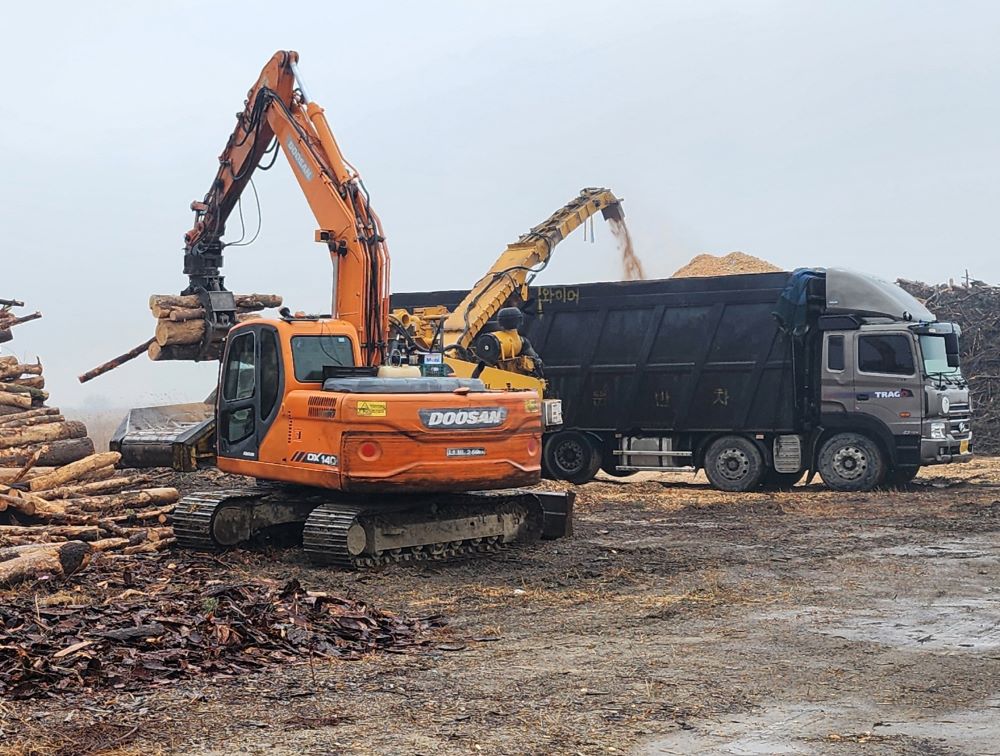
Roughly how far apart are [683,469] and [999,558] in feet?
26.2

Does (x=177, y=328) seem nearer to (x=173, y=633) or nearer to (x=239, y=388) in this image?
(x=239, y=388)

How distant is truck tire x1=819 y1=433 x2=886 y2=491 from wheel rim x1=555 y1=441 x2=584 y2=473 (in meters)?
3.88

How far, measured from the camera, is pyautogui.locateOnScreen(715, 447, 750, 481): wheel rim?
19.9 meters

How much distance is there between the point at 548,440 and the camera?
2148cm

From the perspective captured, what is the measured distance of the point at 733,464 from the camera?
65.6 ft

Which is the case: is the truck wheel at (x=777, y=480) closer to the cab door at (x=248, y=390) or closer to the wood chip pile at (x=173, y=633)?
the cab door at (x=248, y=390)

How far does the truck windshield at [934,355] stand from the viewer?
18875mm

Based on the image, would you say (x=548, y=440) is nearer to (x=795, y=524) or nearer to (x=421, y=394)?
(x=795, y=524)

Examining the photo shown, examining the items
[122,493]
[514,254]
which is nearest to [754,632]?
[122,493]

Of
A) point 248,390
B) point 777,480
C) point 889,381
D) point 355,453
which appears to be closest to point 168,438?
point 248,390

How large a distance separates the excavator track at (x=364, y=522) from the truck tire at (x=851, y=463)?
7275 millimetres

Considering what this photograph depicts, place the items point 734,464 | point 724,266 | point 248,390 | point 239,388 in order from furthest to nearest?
1. point 724,266
2. point 734,464
3. point 239,388
4. point 248,390

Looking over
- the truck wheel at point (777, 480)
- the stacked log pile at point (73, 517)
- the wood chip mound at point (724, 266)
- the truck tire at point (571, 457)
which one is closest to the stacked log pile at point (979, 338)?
the wood chip mound at point (724, 266)

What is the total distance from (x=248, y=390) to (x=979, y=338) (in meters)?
18.3
